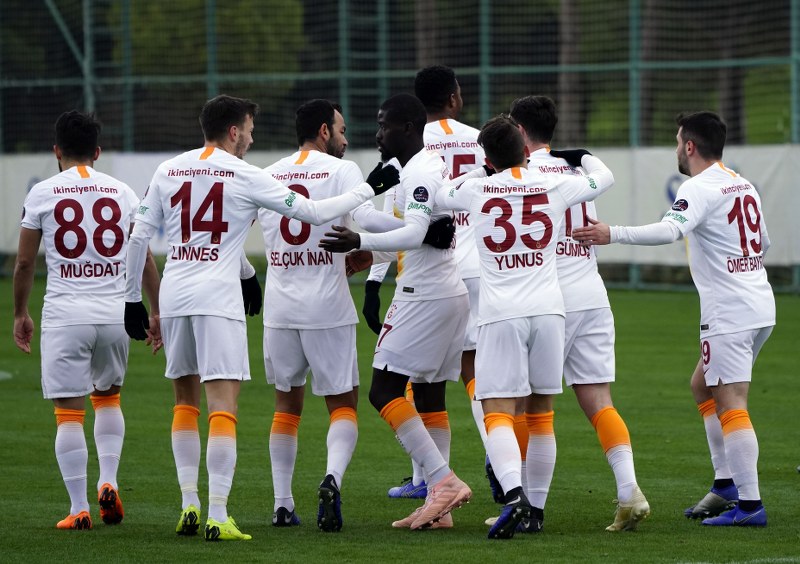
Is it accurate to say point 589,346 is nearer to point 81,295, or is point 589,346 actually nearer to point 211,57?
point 81,295

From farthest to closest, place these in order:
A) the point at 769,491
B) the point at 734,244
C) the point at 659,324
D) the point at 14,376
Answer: the point at 659,324, the point at 14,376, the point at 769,491, the point at 734,244

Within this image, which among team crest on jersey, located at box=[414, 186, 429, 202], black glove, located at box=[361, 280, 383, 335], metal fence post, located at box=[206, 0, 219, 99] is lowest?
black glove, located at box=[361, 280, 383, 335]

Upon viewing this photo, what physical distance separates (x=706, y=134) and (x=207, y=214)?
2.64m

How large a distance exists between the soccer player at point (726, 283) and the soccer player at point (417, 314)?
2.88 feet

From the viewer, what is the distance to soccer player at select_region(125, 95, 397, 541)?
6.88 meters

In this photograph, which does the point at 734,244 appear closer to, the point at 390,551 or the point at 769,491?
the point at 769,491

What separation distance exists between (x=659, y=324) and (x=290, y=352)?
11372 millimetres

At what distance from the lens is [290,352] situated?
292 inches

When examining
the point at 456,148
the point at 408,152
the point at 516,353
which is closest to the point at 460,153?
the point at 456,148

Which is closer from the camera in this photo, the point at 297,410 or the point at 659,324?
the point at 297,410

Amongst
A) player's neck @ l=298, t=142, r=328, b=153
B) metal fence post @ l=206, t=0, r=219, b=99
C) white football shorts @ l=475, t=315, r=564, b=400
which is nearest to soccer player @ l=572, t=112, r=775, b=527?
white football shorts @ l=475, t=315, r=564, b=400

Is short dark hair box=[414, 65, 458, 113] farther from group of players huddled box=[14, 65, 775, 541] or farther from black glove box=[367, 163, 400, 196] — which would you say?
black glove box=[367, 163, 400, 196]

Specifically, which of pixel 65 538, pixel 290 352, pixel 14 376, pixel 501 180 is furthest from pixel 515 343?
pixel 14 376

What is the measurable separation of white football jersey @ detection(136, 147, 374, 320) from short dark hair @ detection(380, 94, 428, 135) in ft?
2.75
